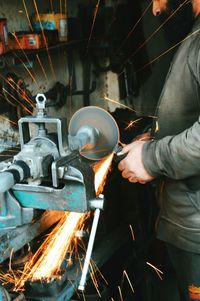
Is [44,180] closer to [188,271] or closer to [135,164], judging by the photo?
[135,164]

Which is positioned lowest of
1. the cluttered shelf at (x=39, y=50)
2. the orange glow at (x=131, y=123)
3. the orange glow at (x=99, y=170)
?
the orange glow at (x=99, y=170)

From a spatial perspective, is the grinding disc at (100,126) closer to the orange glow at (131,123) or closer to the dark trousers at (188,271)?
the dark trousers at (188,271)

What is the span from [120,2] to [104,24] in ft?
0.76

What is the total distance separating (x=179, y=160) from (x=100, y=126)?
0.33 meters

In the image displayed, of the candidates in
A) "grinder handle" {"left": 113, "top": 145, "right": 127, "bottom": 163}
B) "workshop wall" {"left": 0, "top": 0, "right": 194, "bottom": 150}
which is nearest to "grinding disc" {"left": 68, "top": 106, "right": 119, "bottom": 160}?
"grinder handle" {"left": 113, "top": 145, "right": 127, "bottom": 163}

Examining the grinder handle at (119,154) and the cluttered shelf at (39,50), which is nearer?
the grinder handle at (119,154)

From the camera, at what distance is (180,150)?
5.61 ft

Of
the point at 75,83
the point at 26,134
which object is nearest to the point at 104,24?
the point at 75,83

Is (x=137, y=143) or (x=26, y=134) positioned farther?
(x=137, y=143)

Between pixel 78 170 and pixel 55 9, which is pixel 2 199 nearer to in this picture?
pixel 78 170

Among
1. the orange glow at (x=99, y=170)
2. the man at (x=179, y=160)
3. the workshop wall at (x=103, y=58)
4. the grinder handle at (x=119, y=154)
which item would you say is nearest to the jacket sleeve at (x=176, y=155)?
the man at (x=179, y=160)

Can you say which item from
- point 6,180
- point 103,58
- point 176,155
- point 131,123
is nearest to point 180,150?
point 176,155

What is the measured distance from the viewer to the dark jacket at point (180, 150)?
5.68ft

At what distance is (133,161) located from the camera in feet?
6.09
